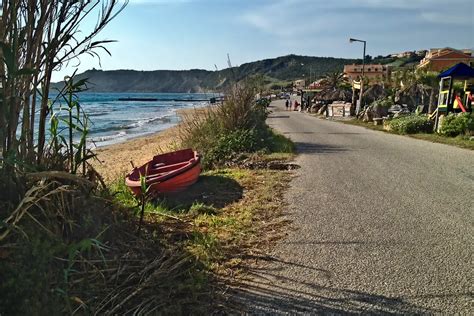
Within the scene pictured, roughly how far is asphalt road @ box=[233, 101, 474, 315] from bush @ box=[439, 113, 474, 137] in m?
7.22

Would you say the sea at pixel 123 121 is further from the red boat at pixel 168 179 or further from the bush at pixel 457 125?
the bush at pixel 457 125

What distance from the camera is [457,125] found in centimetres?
1473

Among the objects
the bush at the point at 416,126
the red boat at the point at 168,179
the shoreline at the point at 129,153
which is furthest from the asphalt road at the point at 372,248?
the bush at the point at 416,126

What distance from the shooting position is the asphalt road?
313 cm

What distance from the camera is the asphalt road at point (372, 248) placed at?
3126mm

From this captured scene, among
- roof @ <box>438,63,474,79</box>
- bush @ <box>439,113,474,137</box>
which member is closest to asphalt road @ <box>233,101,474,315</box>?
bush @ <box>439,113,474,137</box>

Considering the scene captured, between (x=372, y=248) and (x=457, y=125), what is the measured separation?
12519 millimetres

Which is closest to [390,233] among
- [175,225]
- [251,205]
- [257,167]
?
[251,205]

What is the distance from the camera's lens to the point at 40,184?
118 inches

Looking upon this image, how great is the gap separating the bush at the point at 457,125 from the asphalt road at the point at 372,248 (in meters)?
7.22

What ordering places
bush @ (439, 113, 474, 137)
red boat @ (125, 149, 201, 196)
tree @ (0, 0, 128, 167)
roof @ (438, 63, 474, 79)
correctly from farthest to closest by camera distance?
roof @ (438, 63, 474, 79)
bush @ (439, 113, 474, 137)
red boat @ (125, 149, 201, 196)
tree @ (0, 0, 128, 167)

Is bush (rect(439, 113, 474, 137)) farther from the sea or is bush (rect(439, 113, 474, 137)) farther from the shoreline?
the shoreline

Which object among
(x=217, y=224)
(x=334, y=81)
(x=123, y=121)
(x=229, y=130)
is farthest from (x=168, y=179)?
(x=334, y=81)

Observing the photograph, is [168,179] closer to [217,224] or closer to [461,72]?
[217,224]
